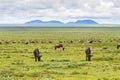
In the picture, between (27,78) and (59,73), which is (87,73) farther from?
(27,78)

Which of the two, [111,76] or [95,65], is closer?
[111,76]

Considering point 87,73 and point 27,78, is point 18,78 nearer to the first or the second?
point 27,78

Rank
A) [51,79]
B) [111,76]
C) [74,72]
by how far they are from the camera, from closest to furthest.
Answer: [51,79], [111,76], [74,72]

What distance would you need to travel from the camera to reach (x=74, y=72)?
22453mm

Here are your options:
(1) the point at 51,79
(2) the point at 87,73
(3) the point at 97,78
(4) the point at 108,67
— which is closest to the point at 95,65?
(4) the point at 108,67

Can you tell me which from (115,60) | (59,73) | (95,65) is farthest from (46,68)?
(115,60)

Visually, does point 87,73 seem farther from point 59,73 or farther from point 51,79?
point 51,79

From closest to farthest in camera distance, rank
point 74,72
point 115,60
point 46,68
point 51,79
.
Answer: point 51,79 < point 74,72 < point 46,68 < point 115,60

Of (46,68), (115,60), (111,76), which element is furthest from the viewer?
(115,60)

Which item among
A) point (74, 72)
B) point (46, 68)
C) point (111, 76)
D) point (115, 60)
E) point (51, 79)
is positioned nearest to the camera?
point (51, 79)

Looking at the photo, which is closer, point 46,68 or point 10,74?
point 10,74

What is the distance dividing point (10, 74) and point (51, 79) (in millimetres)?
3697

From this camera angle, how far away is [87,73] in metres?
22.3

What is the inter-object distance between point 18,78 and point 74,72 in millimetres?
4449
